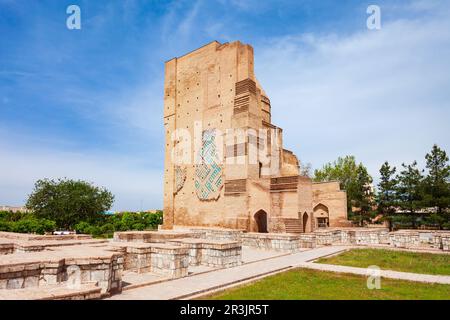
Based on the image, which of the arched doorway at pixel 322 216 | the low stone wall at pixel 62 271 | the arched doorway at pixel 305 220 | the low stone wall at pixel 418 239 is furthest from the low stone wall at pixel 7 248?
the arched doorway at pixel 322 216

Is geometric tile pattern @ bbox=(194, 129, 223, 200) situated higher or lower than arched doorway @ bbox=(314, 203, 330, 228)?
higher

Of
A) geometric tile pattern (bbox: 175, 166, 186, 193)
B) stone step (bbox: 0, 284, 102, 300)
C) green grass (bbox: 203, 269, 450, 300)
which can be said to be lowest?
green grass (bbox: 203, 269, 450, 300)

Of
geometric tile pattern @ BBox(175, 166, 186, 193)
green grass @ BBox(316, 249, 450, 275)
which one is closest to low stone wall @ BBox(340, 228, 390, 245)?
green grass @ BBox(316, 249, 450, 275)

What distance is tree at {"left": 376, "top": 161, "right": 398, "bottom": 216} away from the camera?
25844mm

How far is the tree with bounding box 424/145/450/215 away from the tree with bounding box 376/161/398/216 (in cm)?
263

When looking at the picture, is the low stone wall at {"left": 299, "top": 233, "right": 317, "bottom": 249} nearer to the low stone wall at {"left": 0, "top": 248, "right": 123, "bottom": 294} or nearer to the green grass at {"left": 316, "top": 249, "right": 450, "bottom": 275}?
the green grass at {"left": 316, "top": 249, "right": 450, "bottom": 275}

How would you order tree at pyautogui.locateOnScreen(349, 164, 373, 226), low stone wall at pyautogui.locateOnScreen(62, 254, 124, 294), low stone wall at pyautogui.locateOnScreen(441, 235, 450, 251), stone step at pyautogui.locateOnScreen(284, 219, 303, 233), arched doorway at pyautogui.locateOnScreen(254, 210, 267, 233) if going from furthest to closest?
tree at pyautogui.locateOnScreen(349, 164, 373, 226) < arched doorway at pyautogui.locateOnScreen(254, 210, 267, 233) < stone step at pyautogui.locateOnScreen(284, 219, 303, 233) < low stone wall at pyautogui.locateOnScreen(441, 235, 450, 251) < low stone wall at pyautogui.locateOnScreen(62, 254, 124, 294)

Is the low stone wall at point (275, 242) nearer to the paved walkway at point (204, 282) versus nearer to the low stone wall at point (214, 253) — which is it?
the paved walkway at point (204, 282)

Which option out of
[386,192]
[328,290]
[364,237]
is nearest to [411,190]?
[386,192]

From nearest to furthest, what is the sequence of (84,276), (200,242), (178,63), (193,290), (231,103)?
(84,276) → (193,290) → (200,242) → (231,103) → (178,63)

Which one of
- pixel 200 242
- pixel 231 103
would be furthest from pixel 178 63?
pixel 200 242

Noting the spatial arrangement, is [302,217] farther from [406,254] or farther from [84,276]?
[84,276]
